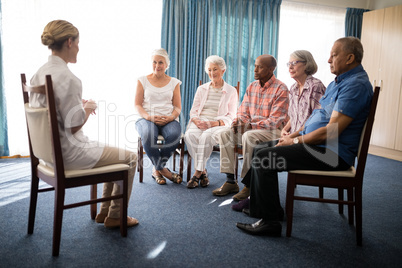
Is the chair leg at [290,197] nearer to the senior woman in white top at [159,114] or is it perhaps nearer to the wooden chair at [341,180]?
the wooden chair at [341,180]

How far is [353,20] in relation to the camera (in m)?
5.15

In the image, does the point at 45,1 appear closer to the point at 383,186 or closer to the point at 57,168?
the point at 57,168

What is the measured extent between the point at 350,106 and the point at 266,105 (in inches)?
38.1

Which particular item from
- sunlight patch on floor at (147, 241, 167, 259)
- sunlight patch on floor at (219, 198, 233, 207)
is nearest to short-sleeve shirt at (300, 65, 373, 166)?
sunlight patch on floor at (219, 198, 233, 207)

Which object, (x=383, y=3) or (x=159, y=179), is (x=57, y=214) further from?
(x=383, y=3)

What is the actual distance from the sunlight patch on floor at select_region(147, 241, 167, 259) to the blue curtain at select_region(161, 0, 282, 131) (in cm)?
268

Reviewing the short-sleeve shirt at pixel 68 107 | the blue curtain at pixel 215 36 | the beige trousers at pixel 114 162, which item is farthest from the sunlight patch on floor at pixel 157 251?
the blue curtain at pixel 215 36

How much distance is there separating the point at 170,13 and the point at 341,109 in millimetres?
2970

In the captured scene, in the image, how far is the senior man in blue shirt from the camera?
1.84 meters

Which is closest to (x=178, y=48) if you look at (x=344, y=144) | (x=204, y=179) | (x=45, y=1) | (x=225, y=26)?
(x=225, y=26)

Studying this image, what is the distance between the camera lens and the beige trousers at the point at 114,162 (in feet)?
6.03

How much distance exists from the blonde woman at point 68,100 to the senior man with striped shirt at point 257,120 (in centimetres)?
114

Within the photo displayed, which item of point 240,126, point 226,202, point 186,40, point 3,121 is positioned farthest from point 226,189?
point 3,121

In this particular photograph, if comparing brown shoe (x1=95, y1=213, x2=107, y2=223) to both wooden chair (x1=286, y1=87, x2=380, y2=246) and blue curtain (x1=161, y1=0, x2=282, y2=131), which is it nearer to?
wooden chair (x1=286, y1=87, x2=380, y2=246)
